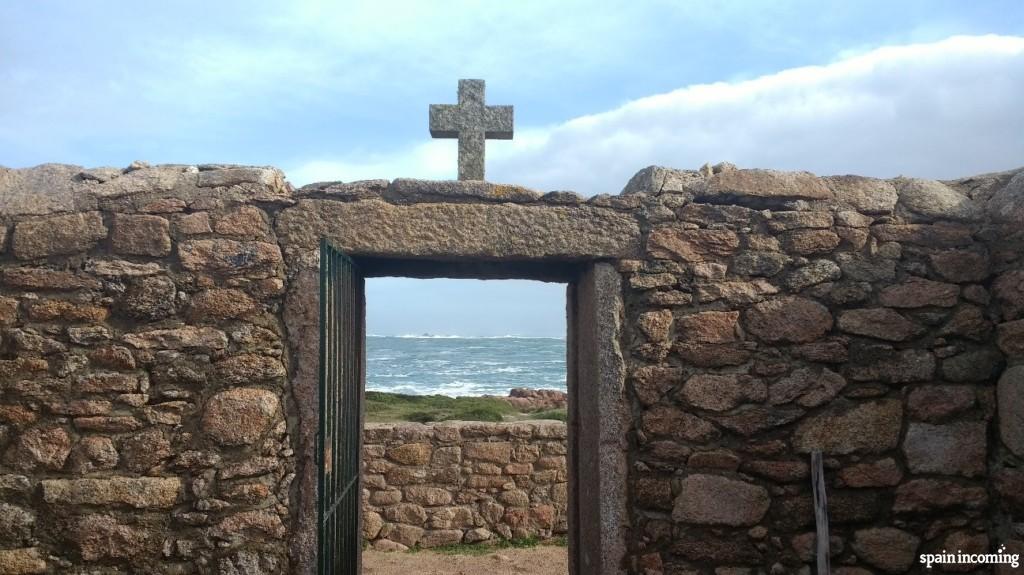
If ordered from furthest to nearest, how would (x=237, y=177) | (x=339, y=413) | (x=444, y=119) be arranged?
(x=444, y=119) → (x=237, y=177) → (x=339, y=413)

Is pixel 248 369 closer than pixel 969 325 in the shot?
Yes

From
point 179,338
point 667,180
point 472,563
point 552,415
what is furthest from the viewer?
point 552,415

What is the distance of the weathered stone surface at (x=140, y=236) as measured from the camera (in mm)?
3242

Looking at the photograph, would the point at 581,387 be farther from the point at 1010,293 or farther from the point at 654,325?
the point at 1010,293

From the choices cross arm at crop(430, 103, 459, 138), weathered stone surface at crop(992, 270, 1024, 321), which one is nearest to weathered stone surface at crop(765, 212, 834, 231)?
weathered stone surface at crop(992, 270, 1024, 321)

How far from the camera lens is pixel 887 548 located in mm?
3375

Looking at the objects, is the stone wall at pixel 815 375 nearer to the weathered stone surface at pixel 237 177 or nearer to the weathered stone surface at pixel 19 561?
the weathered stone surface at pixel 237 177

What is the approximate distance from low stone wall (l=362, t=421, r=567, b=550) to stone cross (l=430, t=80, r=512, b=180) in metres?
3.30

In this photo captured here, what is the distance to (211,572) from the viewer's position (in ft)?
10.3

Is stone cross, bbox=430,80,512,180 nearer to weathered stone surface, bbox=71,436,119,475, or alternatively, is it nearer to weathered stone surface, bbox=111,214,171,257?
weathered stone surface, bbox=111,214,171,257

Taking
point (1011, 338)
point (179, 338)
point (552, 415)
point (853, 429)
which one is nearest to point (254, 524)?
point (179, 338)

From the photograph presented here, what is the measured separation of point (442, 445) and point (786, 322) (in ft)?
12.0

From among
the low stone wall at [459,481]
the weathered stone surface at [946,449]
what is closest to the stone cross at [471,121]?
the weathered stone surface at [946,449]

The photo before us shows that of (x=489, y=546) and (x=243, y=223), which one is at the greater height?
(x=243, y=223)
